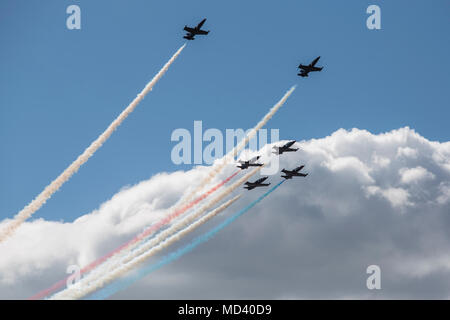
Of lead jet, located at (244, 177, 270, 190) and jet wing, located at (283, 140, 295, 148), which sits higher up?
jet wing, located at (283, 140, 295, 148)

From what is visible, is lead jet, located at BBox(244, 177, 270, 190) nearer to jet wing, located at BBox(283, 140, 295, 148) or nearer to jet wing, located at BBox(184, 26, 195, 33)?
jet wing, located at BBox(283, 140, 295, 148)

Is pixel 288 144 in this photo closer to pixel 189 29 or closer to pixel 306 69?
pixel 306 69

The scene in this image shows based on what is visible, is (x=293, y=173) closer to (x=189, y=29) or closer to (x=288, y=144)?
(x=288, y=144)

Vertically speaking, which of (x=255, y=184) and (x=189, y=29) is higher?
(x=189, y=29)

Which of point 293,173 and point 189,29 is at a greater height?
point 189,29

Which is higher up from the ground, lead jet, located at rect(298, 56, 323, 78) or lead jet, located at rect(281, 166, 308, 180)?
lead jet, located at rect(298, 56, 323, 78)

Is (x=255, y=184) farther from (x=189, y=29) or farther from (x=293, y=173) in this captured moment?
(x=189, y=29)

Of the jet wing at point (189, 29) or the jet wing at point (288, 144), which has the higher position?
the jet wing at point (189, 29)

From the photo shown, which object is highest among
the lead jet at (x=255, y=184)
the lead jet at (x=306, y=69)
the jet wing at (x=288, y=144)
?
the lead jet at (x=306, y=69)

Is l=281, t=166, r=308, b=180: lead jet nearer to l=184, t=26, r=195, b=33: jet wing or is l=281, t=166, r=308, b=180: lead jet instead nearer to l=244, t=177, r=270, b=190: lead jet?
l=244, t=177, r=270, b=190: lead jet

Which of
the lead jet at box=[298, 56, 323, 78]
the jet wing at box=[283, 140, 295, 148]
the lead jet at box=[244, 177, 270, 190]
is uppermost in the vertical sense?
the lead jet at box=[298, 56, 323, 78]

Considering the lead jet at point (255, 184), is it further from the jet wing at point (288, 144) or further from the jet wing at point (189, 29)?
the jet wing at point (189, 29)
